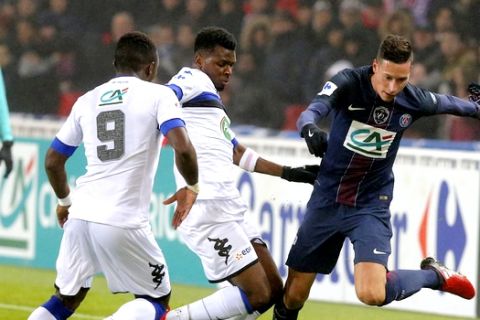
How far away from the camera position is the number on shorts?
7.06 meters

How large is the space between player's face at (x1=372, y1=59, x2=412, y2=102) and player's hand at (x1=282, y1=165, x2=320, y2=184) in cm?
78

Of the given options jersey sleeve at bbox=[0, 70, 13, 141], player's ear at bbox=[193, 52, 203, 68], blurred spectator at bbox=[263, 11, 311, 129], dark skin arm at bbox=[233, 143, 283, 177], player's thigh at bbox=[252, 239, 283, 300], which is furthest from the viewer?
blurred spectator at bbox=[263, 11, 311, 129]

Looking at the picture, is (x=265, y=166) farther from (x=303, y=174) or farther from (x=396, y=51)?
(x=396, y=51)

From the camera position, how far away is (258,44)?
13.4 metres

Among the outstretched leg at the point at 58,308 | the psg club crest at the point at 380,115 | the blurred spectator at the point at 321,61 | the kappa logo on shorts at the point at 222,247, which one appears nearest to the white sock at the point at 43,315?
the outstretched leg at the point at 58,308

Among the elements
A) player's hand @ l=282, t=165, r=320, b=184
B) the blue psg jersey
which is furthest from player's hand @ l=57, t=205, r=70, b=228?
the blue psg jersey

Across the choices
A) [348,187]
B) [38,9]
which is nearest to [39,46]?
[38,9]

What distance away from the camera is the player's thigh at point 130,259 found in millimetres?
7086

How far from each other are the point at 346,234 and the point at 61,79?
690 cm

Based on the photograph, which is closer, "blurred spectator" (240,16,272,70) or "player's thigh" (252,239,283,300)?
"player's thigh" (252,239,283,300)

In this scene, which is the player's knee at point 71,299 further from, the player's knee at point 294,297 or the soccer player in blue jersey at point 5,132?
the soccer player in blue jersey at point 5,132

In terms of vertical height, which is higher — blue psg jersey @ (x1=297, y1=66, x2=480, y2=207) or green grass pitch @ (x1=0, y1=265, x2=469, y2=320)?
blue psg jersey @ (x1=297, y1=66, x2=480, y2=207)

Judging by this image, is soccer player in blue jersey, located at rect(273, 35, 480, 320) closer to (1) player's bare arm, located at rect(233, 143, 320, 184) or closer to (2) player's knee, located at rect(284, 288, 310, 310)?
(2) player's knee, located at rect(284, 288, 310, 310)

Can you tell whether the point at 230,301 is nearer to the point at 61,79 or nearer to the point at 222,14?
the point at 222,14
